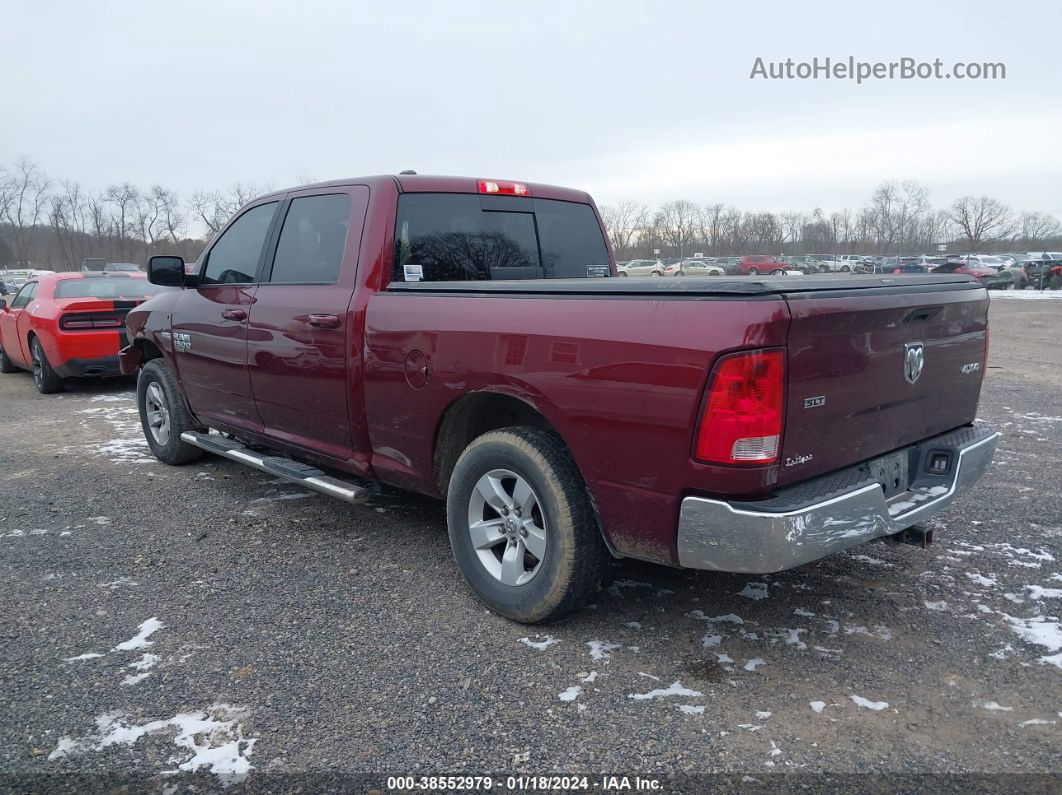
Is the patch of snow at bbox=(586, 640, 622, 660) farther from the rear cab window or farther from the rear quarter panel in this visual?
the rear cab window

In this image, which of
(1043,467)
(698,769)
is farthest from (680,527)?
(1043,467)

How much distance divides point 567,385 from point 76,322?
8.31 meters

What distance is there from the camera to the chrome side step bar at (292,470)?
157 inches

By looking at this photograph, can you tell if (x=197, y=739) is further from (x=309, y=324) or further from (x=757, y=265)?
(x=757, y=265)

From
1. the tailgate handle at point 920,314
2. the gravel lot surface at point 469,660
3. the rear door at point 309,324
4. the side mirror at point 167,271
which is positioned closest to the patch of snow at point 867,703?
the gravel lot surface at point 469,660

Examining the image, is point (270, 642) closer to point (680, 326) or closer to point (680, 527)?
point (680, 527)

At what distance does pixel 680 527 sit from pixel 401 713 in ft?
3.83

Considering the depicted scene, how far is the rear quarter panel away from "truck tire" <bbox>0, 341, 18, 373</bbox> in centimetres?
1104

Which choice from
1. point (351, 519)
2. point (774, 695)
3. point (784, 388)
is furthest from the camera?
point (351, 519)

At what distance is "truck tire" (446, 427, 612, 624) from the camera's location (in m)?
3.08

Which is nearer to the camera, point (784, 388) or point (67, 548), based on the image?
point (784, 388)

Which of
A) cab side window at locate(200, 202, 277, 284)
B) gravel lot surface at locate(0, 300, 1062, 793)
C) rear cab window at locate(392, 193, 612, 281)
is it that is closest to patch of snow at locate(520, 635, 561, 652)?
gravel lot surface at locate(0, 300, 1062, 793)

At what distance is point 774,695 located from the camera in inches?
111

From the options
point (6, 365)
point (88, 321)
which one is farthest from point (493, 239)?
point (6, 365)
